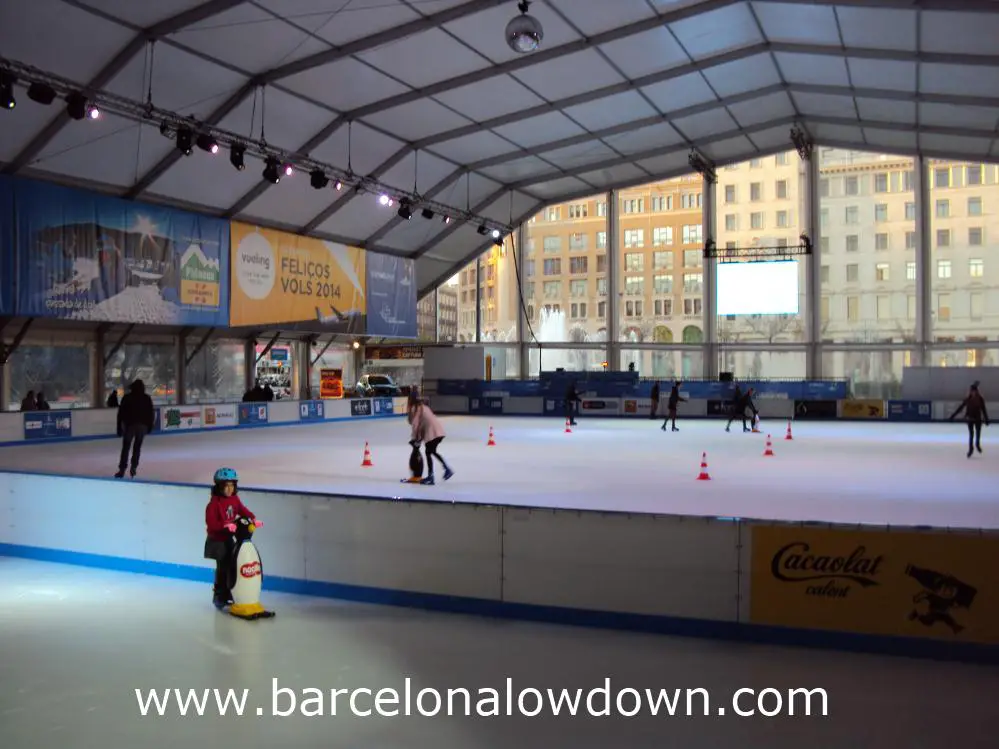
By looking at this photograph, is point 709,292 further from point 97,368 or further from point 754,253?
point 97,368

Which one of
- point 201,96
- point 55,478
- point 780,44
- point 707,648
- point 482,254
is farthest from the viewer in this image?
point 482,254

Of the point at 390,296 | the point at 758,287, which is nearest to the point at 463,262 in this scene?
the point at 390,296

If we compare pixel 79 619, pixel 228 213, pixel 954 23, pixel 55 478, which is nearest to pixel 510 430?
pixel 228 213

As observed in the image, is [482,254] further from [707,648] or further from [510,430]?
[707,648]

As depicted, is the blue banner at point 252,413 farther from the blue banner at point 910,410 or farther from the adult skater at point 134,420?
the blue banner at point 910,410

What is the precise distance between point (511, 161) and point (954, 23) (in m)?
15.2

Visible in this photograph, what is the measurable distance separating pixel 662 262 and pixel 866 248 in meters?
10.2

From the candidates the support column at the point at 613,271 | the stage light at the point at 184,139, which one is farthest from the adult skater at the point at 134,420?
the support column at the point at 613,271

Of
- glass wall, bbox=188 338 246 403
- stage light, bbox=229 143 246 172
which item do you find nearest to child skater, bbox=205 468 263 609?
stage light, bbox=229 143 246 172

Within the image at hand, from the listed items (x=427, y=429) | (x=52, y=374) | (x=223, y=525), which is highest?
(x=52, y=374)

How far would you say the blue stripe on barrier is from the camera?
5793 mm

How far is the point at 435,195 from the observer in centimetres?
3058

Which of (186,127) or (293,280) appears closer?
(186,127)

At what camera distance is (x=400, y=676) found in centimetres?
548
